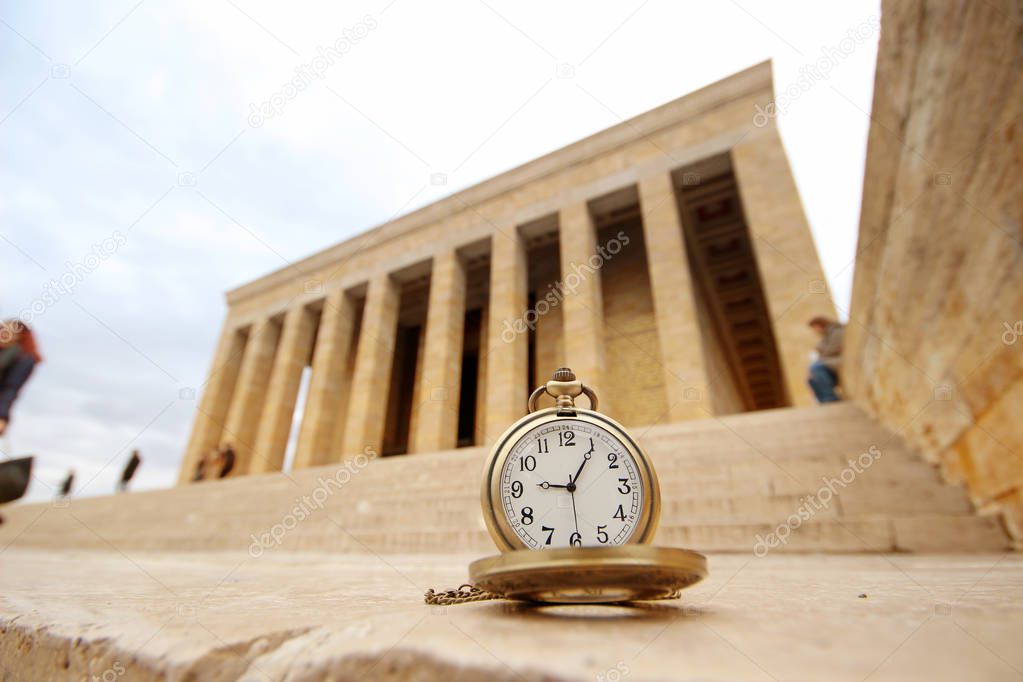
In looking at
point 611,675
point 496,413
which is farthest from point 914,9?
point 496,413

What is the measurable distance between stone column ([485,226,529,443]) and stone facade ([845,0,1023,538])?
26.9 feet

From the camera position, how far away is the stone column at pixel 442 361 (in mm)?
12883

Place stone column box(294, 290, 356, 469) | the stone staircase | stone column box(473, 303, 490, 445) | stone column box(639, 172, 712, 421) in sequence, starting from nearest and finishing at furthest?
the stone staircase, stone column box(639, 172, 712, 421), stone column box(473, 303, 490, 445), stone column box(294, 290, 356, 469)

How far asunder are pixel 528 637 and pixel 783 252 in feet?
36.9

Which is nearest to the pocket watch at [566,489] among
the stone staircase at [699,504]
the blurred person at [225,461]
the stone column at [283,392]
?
the stone staircase at [699,504]

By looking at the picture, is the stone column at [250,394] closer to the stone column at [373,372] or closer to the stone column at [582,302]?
the stone column at [373,372]

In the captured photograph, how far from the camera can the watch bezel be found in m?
1.29

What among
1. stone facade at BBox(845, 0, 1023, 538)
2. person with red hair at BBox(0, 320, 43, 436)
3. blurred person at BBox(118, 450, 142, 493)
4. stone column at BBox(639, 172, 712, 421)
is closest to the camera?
stone facade at BBox(845, 0, 1023, 538)

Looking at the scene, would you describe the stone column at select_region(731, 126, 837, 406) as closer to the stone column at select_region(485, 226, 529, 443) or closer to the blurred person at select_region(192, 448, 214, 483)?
the stone column at select_region(485, 226, 529, 443)

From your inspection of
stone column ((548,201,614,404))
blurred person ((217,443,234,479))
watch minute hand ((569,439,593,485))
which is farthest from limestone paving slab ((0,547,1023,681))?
blurred person ((217,443,234,479))

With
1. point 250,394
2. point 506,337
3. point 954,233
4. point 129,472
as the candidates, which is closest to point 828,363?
point 954,233

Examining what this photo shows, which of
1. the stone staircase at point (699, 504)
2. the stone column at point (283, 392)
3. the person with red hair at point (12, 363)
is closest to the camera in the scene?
the stone staircase at point (699, 504)

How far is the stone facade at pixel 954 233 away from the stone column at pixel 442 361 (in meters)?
10.2

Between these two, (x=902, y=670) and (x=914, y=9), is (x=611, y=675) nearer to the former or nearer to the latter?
(x=902, y=670)
